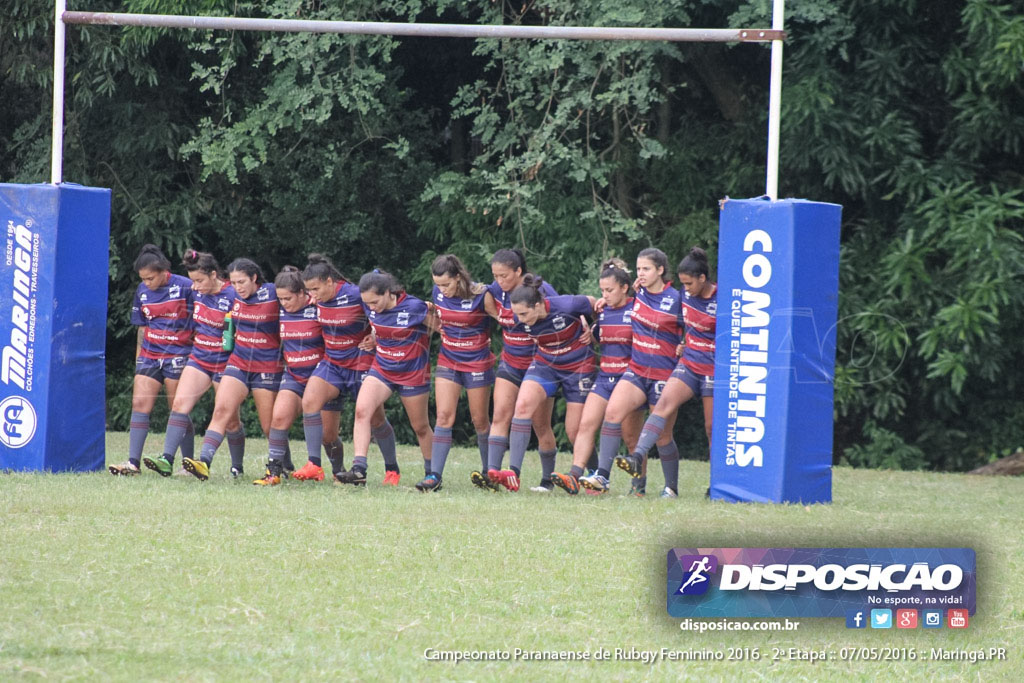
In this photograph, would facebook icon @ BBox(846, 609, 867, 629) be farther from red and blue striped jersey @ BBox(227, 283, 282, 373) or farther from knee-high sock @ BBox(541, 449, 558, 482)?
red and blue striped jersey @ BBox(227, 283, 282, 373)

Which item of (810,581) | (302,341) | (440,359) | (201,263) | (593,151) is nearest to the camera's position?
(810,581)

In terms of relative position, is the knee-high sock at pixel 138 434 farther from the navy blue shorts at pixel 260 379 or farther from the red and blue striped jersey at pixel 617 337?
the red and blue striped jersey at pixel 617 337

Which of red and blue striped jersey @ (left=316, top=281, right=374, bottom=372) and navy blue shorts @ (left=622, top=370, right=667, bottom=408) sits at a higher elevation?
red and blue striped jersey @ (left=316, top=281, right=374, bottom=372)

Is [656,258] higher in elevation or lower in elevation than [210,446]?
higher

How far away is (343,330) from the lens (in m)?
10.1

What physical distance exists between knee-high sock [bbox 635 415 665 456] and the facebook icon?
13.0ft

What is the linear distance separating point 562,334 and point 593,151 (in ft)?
23.2

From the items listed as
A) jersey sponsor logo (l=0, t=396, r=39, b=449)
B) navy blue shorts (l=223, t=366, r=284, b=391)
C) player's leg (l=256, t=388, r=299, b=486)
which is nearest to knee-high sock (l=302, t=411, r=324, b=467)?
player's leg (l=256, t=388, r=299, b=486)

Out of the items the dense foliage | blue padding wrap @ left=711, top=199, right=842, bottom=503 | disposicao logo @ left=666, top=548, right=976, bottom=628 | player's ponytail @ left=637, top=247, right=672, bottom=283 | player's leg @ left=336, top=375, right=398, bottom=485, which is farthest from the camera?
the dense foliage

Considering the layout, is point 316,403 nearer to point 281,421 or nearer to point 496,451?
point 281,421

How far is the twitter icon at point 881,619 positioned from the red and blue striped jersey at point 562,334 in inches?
180

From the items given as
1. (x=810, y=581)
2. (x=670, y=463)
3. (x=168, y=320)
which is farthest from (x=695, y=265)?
(x=810, y=581)

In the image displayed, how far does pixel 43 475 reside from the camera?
9617mm

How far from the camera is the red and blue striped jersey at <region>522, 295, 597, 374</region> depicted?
9789 mm
